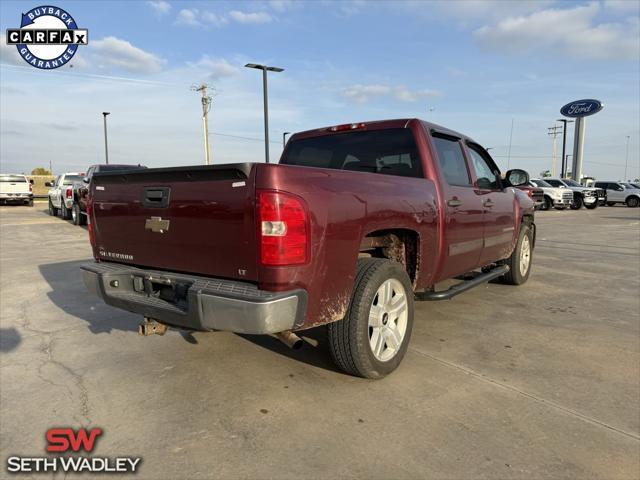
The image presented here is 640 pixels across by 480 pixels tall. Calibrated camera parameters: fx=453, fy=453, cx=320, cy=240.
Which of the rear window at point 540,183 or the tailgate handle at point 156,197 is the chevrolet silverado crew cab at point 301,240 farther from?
the rear window at point 540,183

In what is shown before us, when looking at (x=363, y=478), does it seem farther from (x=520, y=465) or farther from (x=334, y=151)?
(x=334, y=151)

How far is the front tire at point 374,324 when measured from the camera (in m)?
3.11

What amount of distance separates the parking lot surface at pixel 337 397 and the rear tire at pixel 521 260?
1.08 meters

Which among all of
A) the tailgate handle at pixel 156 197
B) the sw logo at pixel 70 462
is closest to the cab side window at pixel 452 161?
the tailgate handle at pixel 156 197

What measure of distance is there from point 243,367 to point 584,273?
6.33 metres

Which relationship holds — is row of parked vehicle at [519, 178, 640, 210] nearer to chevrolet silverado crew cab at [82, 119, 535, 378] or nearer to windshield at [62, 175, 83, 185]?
windshield at [62, 175, 83, 185]

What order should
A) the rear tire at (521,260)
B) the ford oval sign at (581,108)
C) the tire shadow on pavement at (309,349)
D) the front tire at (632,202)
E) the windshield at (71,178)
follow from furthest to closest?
the ford oval sign at (581,108) < the front tire at (632,202) < the windshield at (71,178) < the rear tire at (521,260) < the tire shadow on pavement at (309,349)

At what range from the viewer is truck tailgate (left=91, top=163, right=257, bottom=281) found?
265 cm

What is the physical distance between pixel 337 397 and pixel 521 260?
14.9 feet

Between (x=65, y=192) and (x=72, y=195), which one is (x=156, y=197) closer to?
(x=72, y=195)

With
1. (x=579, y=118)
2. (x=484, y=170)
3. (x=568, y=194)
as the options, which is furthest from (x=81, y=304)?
(x=579, y=118)

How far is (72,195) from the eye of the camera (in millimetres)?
15586

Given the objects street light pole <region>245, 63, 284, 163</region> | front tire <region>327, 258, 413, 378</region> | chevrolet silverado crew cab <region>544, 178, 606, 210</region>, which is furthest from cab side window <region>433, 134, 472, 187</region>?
chevrolet silverado crew cab <region>544, 178, 606, 210</region>

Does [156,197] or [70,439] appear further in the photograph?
[156,197]
